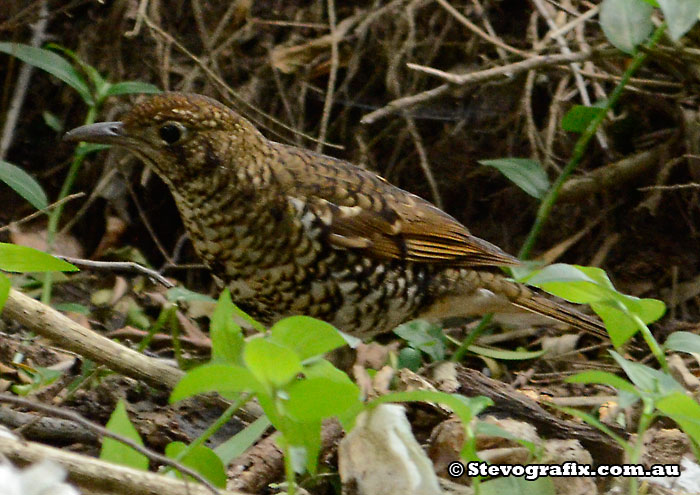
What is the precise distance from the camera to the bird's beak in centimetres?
308

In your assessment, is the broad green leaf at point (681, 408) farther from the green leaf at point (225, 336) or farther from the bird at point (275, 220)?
the bird at point (275, 220)

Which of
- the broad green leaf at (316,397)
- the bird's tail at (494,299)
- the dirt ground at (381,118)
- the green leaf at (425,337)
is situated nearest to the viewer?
the broad green leaf at (316,397)

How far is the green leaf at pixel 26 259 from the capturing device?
2096mm

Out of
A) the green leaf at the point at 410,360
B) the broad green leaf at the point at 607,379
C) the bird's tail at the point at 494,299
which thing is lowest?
the green leaf at the point at 410,360

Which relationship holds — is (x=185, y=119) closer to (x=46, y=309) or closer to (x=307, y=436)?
(x=46, y=309)

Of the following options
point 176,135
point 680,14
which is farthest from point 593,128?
point 176,135

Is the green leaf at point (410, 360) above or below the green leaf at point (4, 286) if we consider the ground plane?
below

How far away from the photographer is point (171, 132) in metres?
3.06

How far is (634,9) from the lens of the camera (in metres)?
2.94

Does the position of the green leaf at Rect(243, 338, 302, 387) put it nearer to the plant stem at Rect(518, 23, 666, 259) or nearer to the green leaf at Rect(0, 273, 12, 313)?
the green leaf at Rect(0, 273, 12, 313)

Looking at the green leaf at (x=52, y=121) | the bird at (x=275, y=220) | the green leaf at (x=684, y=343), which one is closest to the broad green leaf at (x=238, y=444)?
the green leaf at (x=684, y=343)

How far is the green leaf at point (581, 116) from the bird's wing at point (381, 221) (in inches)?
23.0

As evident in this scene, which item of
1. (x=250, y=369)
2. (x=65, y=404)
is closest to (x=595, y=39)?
(x=65, y=404)


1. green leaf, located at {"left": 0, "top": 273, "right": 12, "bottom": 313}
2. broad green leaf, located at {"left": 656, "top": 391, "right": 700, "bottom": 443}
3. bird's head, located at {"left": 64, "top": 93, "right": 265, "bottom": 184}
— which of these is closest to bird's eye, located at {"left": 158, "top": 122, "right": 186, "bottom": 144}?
bird's head, located at {"left": 64, "top": 93, "right": 265, "bottom": 184}
